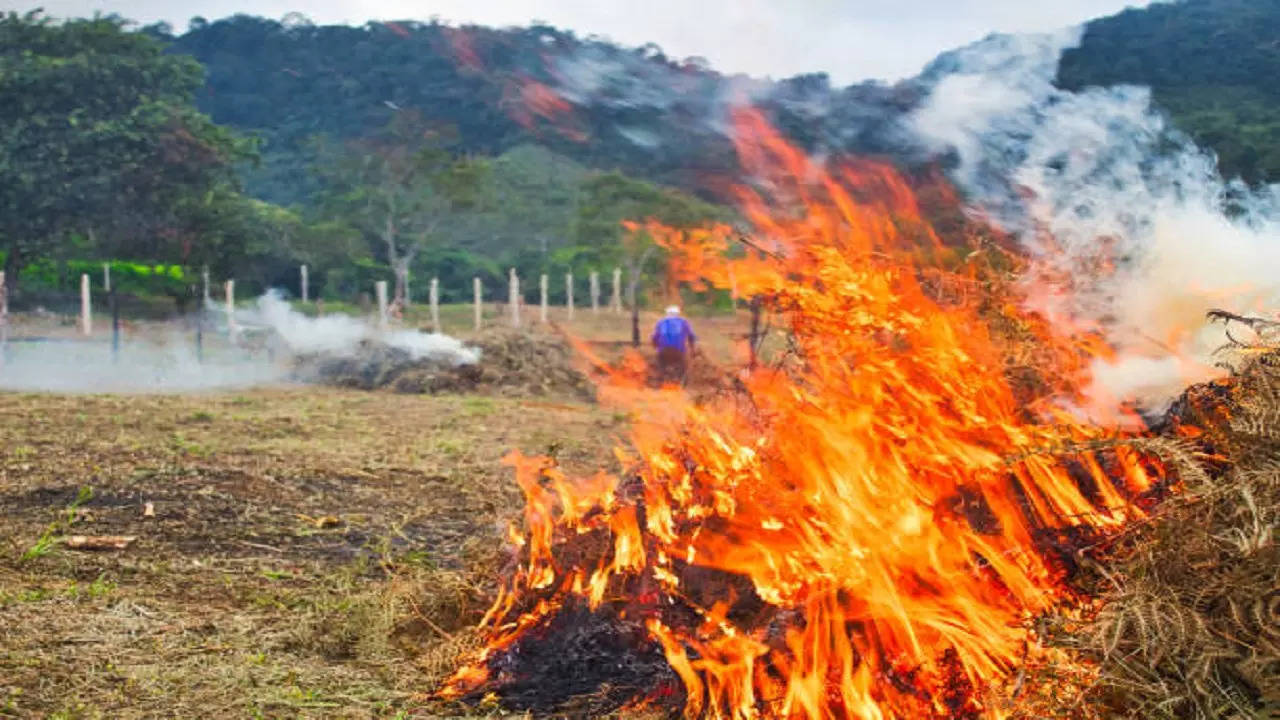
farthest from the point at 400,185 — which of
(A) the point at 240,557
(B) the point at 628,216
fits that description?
(A) the point at 240,557

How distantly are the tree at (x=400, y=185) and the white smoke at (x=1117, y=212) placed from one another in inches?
1054

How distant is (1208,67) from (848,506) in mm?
5205

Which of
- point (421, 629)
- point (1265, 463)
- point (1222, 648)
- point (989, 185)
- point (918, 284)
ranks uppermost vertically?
point (989, 185)

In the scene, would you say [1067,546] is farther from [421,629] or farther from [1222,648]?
[421,629]

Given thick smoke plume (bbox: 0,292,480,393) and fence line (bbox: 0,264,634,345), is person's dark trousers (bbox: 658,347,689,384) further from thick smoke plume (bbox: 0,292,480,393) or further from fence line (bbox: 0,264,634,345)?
fence line (bbox: 0,264,634,345)

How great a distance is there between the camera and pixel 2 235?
27.1 meters

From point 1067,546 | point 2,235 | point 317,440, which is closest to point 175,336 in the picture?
point 2,235

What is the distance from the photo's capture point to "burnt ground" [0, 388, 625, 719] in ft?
14.9

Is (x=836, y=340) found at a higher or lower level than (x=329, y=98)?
lower

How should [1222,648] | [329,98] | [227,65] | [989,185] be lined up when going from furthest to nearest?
1. [227,65]
2. [329,98]
3. [989,185]
4. [1222,648]

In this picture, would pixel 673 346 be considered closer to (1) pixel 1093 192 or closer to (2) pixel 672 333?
(2) pixel 672 333

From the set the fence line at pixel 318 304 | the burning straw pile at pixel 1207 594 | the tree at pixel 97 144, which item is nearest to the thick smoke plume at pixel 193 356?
the fence line at pixel 318 304

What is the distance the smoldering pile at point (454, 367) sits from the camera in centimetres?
1853

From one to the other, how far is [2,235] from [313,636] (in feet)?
85.1
